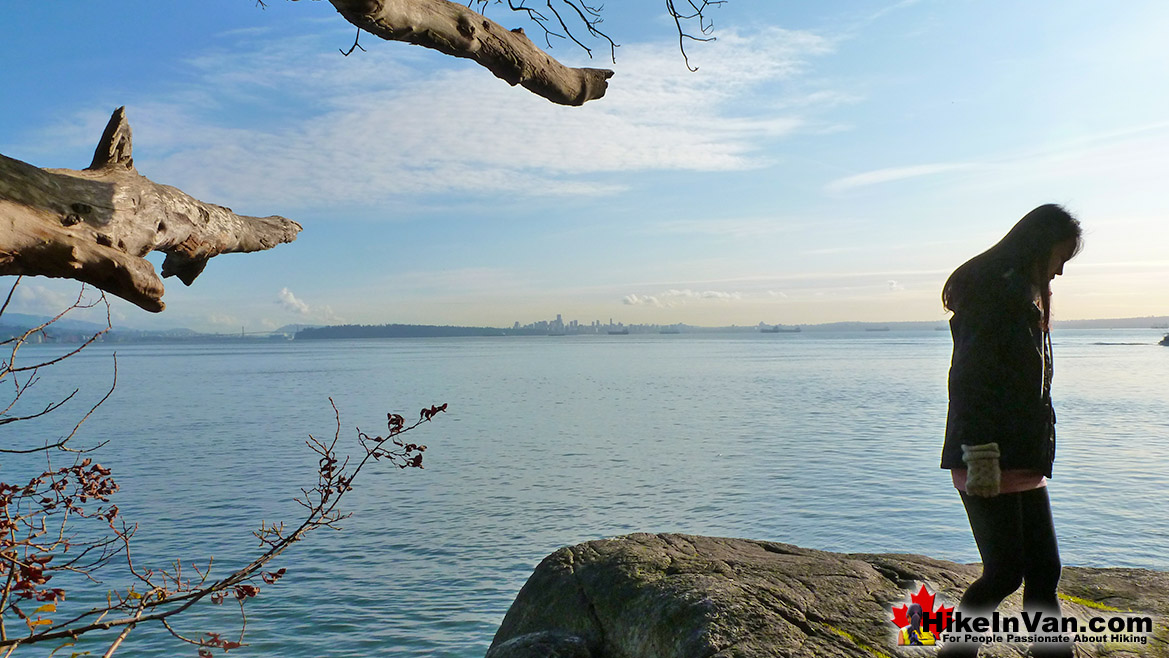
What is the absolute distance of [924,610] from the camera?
157 inches

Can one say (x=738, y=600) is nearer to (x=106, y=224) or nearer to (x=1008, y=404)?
(x=1008, y=404)

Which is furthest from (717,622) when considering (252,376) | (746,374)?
(252,376)

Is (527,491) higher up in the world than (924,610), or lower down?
lower down

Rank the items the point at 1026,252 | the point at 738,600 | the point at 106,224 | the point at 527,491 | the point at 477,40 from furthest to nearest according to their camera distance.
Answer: the point at 527,491, the point at 738,600, the point at 1026,252, the point at 477,40, the point at 106,224

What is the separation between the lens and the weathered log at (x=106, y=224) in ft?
6.01

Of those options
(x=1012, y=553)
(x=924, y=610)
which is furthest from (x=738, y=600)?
(x=1012, y=553)

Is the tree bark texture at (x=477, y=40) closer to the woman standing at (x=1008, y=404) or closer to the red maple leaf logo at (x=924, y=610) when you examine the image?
the woman standing at (x=1008, y=404)

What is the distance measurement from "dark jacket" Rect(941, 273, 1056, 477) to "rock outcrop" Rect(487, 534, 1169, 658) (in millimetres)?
1135

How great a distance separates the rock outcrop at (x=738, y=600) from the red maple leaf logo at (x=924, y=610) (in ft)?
0.17

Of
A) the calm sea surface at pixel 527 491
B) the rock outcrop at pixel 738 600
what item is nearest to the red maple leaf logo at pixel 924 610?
the rock outcrop at pixel 738 600

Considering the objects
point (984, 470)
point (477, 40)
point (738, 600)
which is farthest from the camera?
point (738, 600)

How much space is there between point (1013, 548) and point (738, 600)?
1.34 metres

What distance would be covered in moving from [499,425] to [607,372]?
97.1 feet

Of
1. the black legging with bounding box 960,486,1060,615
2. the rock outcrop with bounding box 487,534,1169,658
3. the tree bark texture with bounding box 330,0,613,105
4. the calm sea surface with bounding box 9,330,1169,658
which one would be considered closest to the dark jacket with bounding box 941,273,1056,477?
the black legging with bounding box 960,486,1060,615
